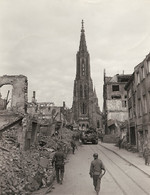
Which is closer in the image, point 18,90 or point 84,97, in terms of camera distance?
point 18,90

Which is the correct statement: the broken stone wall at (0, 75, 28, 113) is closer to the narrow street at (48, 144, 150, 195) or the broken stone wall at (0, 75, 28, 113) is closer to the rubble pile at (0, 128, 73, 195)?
the rubble pile at (0, 128, 73, 195)

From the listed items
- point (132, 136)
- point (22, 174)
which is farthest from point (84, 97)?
point (22, 174)

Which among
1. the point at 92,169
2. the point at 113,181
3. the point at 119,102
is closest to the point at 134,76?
the point at 113,181

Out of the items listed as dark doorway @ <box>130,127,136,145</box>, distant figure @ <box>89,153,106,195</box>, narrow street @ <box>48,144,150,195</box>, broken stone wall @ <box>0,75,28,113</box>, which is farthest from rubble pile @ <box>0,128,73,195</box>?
dark doorway @ <box>130,127,136,145</box>

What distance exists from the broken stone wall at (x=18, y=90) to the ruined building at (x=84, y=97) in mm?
59454

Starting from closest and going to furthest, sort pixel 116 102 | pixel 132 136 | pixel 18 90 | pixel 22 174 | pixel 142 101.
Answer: pixel 22 174, pixel 142 101, pixel 18 90, pixel 132 136, pixel 116 102

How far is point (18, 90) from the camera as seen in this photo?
21.5m

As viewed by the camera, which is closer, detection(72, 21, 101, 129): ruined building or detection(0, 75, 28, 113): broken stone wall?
detection(0, 75, 28, 113): broken stone wall

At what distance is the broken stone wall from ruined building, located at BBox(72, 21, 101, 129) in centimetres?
5945

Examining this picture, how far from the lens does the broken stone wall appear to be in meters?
21.2

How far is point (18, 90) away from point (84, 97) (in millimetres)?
64417

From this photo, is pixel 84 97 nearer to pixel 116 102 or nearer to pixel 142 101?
pixel 116 102

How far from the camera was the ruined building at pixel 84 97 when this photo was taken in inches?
3236

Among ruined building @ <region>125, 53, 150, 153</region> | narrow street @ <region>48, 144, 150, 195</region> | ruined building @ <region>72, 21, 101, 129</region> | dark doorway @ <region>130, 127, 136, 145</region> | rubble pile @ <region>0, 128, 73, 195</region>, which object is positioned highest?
ruined building @ <region>72, 21, 101, 129</region>
